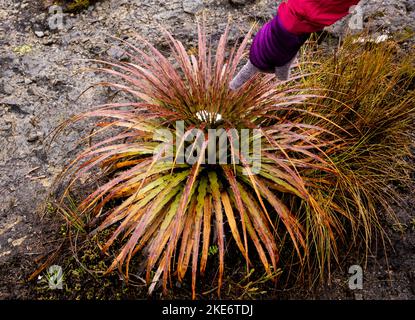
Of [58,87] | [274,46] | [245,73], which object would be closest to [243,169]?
[245,73]

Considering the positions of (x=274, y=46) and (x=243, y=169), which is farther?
(x=243, y=169)

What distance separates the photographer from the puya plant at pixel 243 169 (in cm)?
218

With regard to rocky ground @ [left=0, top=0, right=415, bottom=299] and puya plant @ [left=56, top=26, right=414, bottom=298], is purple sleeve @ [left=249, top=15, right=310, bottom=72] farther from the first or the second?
rocky ground @ [left=0, top=0, right=415, bottom=299]

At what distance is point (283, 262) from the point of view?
7.92 feet

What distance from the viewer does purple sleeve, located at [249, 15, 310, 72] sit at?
5.30ft

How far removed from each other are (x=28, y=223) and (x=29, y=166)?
0.43 m

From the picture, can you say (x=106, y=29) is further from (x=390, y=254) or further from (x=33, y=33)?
(x=390, y=254)

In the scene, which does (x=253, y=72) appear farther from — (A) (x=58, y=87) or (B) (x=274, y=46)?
(A) (x=58, y=87)

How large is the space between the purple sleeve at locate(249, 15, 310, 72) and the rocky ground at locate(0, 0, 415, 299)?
46.1 inches

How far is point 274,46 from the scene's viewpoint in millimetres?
1672

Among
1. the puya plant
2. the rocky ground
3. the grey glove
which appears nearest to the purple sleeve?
the grey glove

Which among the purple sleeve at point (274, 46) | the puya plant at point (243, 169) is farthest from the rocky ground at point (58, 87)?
the purple sleeve at point (274, 46)

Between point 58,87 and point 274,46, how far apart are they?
2.05m

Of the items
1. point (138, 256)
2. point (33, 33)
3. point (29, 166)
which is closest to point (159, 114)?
point (138, 256)
